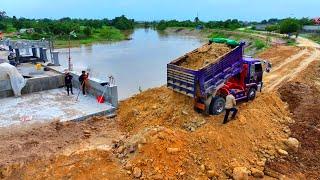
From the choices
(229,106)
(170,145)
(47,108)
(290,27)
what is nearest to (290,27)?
(290,27)

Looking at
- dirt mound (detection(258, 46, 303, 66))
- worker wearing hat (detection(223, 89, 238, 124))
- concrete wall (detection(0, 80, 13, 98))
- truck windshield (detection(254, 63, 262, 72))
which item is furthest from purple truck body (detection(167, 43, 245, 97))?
dirt mound (detection(258, 46, 303, 66))

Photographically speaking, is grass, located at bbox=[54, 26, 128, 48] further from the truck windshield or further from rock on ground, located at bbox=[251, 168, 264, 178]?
rock on ground, located at bbox=[251, 168, 264, 178]

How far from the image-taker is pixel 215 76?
11.4 metres

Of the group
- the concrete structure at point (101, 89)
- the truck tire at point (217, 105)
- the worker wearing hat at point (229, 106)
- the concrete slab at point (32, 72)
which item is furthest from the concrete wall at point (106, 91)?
the worker wearing hat at point (229, 106)

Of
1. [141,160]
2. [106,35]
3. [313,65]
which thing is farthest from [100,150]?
[106,35]

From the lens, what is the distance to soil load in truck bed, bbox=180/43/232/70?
12.1 meters

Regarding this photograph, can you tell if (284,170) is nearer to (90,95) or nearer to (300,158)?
(300,158)

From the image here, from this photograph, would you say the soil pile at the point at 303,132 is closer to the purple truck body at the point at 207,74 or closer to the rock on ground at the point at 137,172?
the purple truck body at the point at 207,74

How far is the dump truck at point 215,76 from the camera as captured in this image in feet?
36.5

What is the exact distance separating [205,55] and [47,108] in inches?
266

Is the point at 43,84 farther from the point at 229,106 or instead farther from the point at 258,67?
the point at 258,67

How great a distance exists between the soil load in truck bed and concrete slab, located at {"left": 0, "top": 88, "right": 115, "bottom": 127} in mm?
3691

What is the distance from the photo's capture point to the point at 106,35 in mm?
66750

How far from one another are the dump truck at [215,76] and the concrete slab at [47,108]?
3531 millimetres
